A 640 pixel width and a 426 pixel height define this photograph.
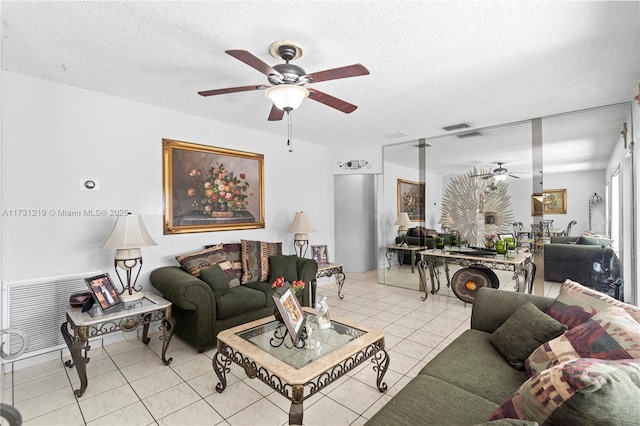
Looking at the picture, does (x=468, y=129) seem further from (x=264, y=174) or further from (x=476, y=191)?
(x=264, y=174)

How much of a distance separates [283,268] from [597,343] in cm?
299

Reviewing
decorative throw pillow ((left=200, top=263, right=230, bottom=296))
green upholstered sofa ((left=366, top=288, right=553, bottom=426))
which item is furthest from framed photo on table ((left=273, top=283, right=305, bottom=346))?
decorative throw pillow ((left=200, top=263, right=230, bottom=296))

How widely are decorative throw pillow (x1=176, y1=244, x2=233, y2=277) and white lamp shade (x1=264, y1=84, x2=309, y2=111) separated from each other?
6.68 ft

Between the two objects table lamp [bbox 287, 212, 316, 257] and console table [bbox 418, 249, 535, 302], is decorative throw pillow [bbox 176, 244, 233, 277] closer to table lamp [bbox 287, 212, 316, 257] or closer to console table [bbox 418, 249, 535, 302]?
table lamp [bbox 287, 212, 316, 257]

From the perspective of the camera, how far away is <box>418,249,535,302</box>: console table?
12.6 feet

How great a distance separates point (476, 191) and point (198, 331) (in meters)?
4.07

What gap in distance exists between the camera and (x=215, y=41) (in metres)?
2.11

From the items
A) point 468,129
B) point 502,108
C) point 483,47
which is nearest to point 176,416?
point 483,47

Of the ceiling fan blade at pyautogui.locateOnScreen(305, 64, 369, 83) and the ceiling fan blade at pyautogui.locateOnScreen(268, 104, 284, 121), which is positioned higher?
the ceiling fan blade at pyautogui.locateOnScreen(268, 104, 284, 121)

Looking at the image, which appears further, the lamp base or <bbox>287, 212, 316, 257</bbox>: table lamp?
<bbox>287, 212, 316, 257</bbox>: table lamp

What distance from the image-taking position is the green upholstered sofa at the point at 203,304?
2705mm

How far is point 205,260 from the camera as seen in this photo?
335 cm

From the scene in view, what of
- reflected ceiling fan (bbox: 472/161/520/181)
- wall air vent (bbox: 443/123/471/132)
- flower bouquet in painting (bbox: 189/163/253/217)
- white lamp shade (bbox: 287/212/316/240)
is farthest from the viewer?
white lamp shade (bbox: 287/212/316/240)

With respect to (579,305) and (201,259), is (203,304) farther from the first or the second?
(579,305)
